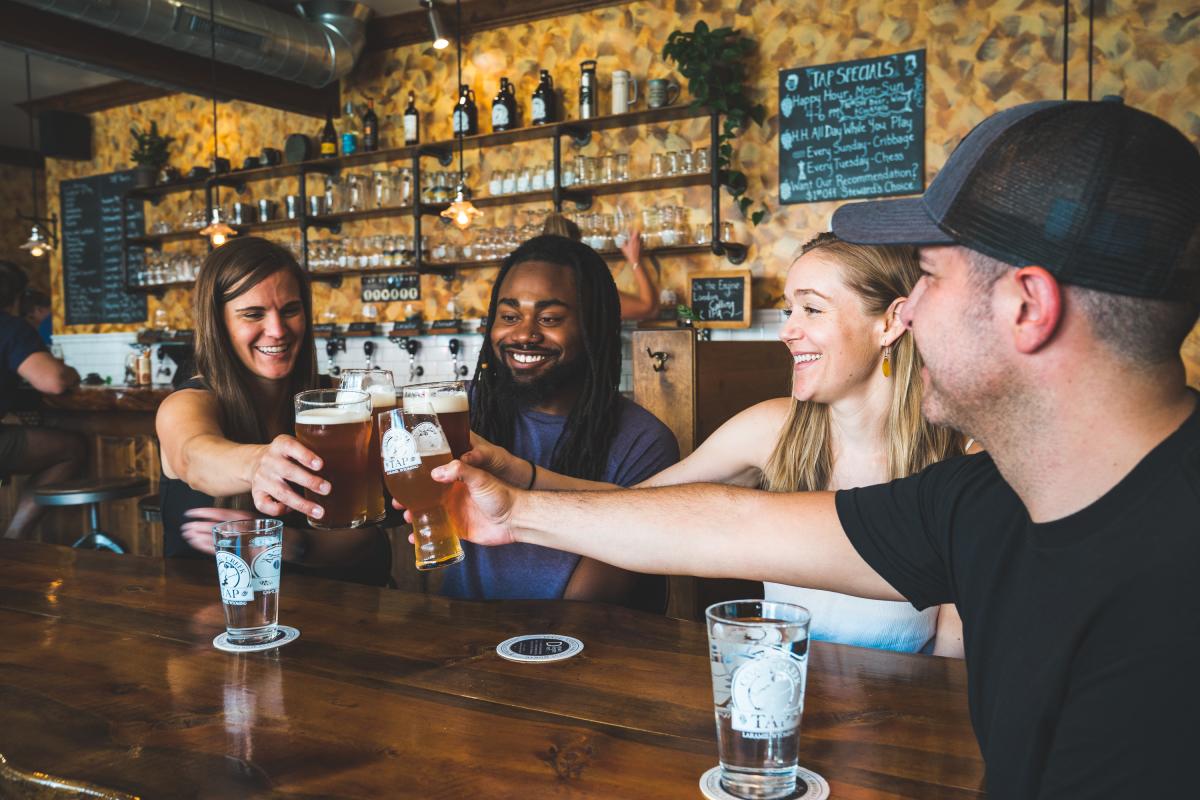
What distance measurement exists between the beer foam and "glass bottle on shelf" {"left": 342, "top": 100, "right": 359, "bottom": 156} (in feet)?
17.0

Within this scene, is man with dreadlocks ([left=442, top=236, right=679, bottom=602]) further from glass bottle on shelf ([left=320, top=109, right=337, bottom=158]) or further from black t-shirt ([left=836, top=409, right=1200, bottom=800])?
glass bottle on shelf ([left=320, top=109, right=337, bottom=158])

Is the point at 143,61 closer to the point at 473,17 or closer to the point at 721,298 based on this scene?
the point at 473,17

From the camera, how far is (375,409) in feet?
5.12

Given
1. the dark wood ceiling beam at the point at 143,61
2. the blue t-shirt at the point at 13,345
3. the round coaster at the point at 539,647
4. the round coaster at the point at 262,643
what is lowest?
the round coaster at the point at 262,643

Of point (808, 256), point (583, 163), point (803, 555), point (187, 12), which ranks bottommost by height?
point (803, 555)

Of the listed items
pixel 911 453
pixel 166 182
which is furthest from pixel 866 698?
pixel 166 182

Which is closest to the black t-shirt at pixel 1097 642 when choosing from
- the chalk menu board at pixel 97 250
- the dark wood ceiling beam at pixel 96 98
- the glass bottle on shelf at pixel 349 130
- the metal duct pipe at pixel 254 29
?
the metal duct pipe at pixel 254 29

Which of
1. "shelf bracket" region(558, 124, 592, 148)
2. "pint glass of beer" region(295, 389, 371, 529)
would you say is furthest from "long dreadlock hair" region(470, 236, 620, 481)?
"shelf bracket" region(558, 124, 592, 148)

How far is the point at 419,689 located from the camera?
3.82 ft

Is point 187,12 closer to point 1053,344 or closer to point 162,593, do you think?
point 162,593

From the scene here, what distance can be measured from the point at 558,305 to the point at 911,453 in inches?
35.1

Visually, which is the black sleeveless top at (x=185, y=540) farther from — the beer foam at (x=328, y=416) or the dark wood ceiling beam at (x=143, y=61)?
the dark wood ceiling beam at (x=143, y=61)

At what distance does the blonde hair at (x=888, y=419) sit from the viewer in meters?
1.88

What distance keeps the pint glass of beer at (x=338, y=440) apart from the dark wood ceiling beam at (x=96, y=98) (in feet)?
22.2
